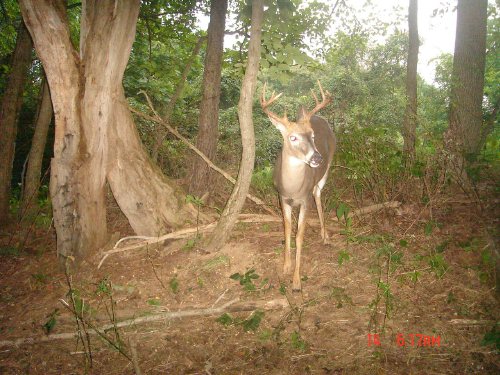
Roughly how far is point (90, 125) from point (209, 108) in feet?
6.67

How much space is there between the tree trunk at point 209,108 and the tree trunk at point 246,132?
5.37ft

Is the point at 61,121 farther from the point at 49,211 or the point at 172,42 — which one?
the point at 172,42

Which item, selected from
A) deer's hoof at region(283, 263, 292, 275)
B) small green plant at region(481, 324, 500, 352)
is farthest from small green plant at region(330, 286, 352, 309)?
small green plant at region(481, 324, 500, 352)

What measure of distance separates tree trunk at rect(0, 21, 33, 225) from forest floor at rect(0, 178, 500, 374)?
2196mm

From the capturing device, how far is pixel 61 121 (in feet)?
14.3

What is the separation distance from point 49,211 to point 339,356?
545 cm

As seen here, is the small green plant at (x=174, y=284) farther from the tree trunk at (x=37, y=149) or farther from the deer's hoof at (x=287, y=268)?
the tree trunk at (x=37, y=149)

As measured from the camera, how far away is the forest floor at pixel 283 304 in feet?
8.96

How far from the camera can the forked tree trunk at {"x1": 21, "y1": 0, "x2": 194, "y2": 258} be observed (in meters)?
4.21

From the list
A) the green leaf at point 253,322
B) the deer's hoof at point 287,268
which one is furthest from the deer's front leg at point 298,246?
the green leaf at point 253,322

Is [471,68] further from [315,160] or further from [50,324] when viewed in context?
[50,324]

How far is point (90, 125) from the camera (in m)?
4.46

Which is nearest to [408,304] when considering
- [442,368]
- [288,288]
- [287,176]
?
[442,368]

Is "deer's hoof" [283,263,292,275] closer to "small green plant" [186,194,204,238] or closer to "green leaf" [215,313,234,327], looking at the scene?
"green leaf" [215,313,234,327]
